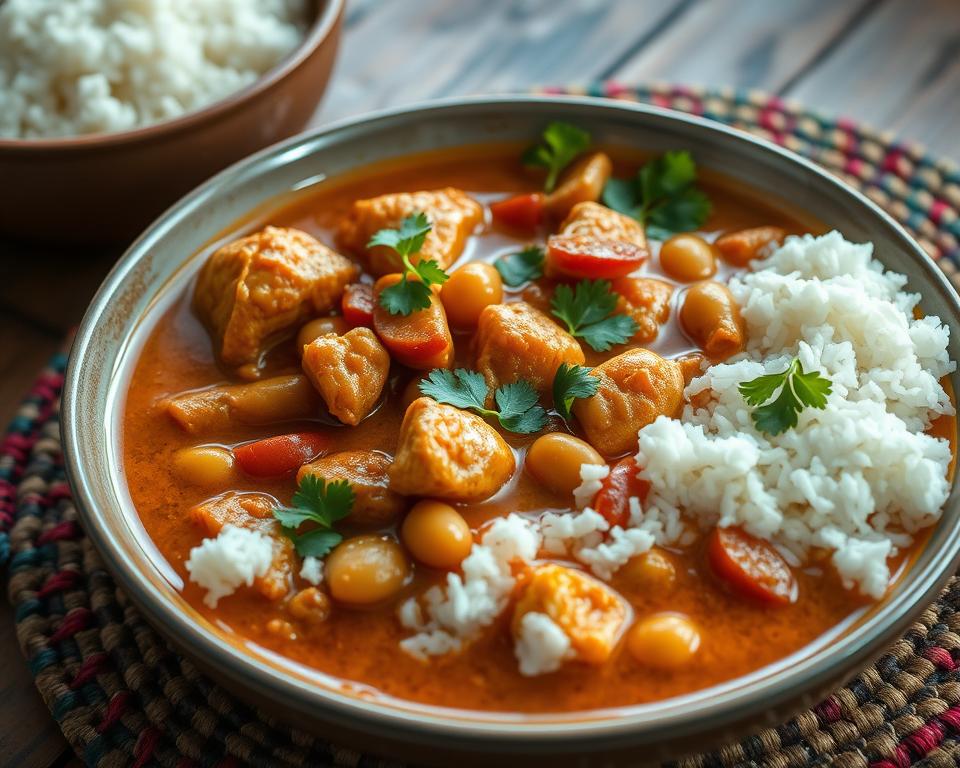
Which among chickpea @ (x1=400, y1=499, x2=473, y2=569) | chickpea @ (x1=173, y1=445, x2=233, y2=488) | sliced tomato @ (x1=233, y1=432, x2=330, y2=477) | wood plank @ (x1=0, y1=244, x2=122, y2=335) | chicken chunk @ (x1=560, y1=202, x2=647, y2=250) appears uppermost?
chicken chunk @ (x1=560, y1=202, x2=647, y2=250)

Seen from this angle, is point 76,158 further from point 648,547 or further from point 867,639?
point 867,639

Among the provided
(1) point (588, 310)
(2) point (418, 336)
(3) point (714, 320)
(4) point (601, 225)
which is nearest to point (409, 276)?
(2) point (418, 336)

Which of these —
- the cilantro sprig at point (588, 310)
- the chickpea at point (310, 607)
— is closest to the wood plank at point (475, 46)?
the cilantro sprig at point (588, 310)

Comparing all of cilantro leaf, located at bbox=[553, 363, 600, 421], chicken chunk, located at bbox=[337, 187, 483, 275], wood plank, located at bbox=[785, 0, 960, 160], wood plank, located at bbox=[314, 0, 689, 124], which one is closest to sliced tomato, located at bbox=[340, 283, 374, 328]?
chicken chunk, located at bbox=[337, 187, 483, 275]

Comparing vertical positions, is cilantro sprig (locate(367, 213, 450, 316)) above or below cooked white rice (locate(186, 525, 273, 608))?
above

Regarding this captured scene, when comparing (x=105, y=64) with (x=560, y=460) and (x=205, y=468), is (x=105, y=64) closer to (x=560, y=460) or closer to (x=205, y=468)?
(x=205, y=468)

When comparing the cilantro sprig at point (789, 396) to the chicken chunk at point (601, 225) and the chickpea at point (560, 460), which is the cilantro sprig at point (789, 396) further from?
the chicken chunk at point (601, 225)

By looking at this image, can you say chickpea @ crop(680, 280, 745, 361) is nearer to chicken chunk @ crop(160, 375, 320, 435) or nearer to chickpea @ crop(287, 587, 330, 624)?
chicken chunk @ crop(160, 375, 320, 435)

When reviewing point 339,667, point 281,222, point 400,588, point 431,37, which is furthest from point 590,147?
point 339,667
